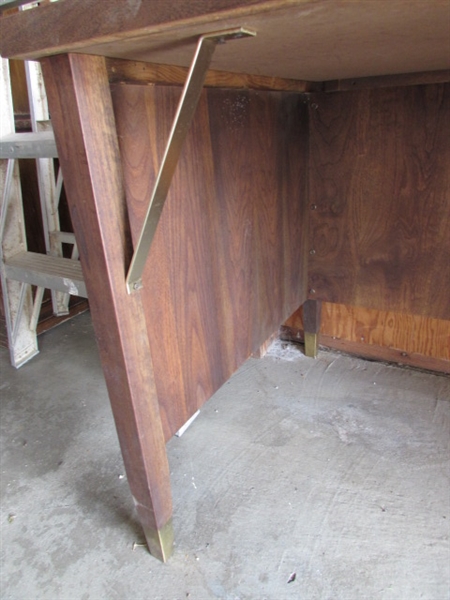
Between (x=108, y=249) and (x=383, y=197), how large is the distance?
947 mm

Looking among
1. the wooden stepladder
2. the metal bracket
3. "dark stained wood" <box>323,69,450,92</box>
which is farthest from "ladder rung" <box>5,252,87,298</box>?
"dark stained wood" <box>323,69,450,92</box>

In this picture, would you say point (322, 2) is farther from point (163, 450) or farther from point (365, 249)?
point (365, 249)

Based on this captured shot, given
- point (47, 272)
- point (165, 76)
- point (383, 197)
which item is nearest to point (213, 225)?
point (165, 76)

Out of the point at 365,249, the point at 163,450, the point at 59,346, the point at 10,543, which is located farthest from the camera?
the point at 59,346

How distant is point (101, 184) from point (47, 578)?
839 millimetres

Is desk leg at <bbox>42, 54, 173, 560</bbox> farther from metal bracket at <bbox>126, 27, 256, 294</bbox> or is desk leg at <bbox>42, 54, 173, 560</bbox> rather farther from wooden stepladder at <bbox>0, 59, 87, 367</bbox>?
wooden stepladder at <bbox>0, 59, 87, 367</bbox>

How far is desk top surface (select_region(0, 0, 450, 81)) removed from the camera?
0.51m

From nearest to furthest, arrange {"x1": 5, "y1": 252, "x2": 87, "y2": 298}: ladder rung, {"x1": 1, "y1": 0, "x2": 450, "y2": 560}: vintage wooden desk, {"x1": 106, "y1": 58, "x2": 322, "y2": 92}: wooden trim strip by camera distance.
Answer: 1. {"x1": 1, "y1": 0, "x2": 450, "y2": 560}: vintage wooden desk
2. {"x1": 106, "y1": 58, "x2": 322, "y2": 92}: wooden trim strip
3. {"x1": 5, "y1": 252, "x2": 87, "y2": 298}: ladder rung

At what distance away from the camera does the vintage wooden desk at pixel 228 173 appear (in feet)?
2.02

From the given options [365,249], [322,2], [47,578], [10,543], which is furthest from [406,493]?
[322,2]

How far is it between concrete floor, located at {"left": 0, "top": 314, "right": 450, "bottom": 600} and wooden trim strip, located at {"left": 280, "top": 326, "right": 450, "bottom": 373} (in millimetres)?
41

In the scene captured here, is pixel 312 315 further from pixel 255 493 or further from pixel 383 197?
pixel 255 493

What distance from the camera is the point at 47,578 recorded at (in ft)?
3.25

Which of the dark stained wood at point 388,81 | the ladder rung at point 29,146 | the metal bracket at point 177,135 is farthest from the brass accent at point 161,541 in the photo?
the dark stained wood at point 388,81
